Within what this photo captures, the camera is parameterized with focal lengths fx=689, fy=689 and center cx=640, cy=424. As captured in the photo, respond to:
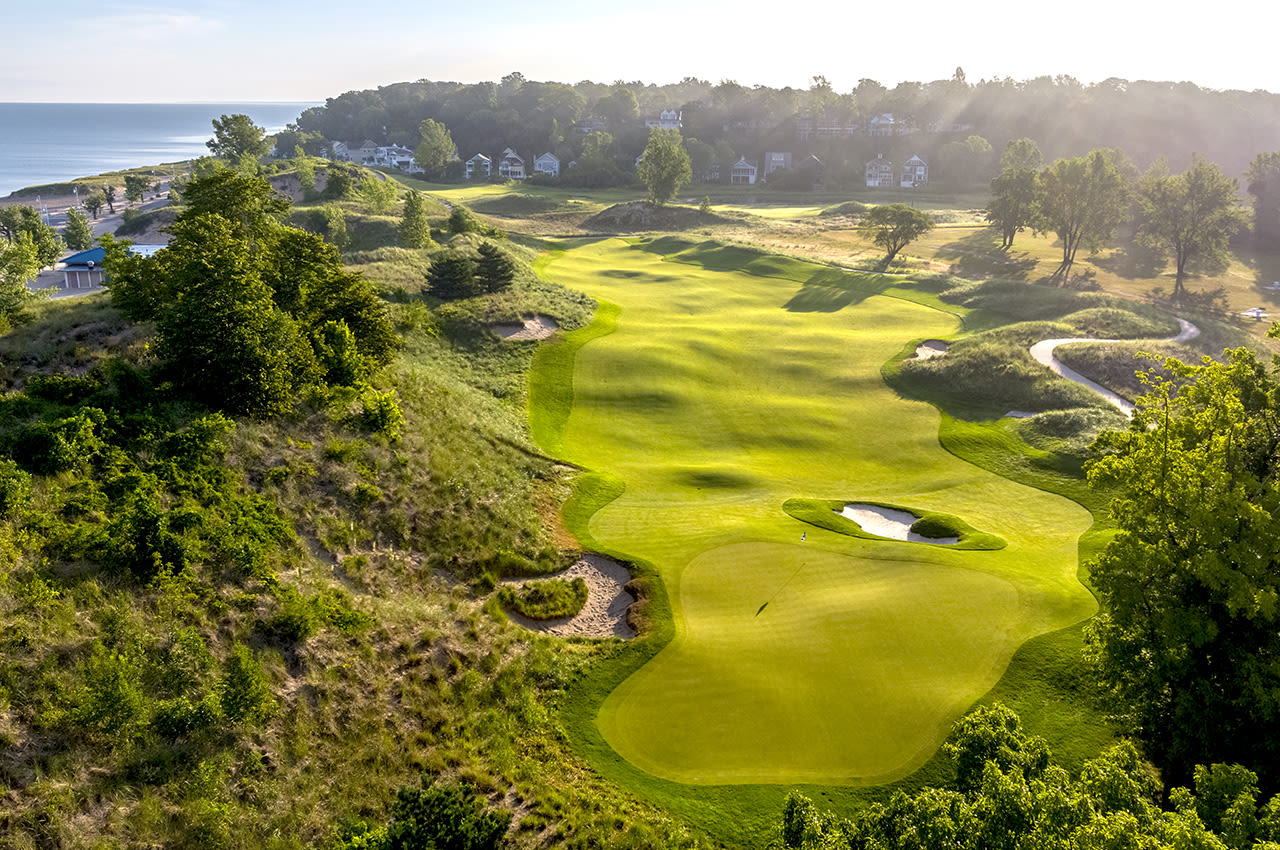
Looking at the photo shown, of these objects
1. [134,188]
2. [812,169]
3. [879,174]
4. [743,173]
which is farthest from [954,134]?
[134,188]

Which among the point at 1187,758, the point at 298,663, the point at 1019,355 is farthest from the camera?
the point at 1019,355

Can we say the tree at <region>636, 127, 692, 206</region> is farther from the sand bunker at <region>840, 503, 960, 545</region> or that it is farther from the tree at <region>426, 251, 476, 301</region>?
the sand bunker at <region>840, 503, 960, 545</region>

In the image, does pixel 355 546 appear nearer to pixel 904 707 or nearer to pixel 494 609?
pixel 494 609

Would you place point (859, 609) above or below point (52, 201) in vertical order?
below

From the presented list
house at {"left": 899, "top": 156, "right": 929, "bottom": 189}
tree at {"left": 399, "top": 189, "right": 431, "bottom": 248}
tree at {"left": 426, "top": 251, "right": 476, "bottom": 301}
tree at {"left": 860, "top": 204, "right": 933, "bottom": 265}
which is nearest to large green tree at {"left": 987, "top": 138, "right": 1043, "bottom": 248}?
tree at {"left": 860, "top": 204, "right": 933, "bottom": 265}

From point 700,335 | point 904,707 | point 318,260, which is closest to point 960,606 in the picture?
point 904,707

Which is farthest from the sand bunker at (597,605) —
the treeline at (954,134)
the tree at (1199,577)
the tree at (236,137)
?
the treeline at (954,134)
